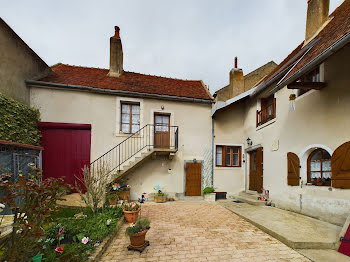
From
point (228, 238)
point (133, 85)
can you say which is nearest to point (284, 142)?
point (228, 238)

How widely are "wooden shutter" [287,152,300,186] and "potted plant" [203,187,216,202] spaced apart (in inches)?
124

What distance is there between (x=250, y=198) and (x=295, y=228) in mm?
3356

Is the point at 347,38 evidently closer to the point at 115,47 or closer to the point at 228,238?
the point at 228,238

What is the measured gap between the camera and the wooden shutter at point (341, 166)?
14.3ft

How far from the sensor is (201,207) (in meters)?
6.83

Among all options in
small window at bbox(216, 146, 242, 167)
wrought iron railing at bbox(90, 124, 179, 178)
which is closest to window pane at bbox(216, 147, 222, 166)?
small window at bbox(216, 146, 242, 167)

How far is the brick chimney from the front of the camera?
8.54 metres

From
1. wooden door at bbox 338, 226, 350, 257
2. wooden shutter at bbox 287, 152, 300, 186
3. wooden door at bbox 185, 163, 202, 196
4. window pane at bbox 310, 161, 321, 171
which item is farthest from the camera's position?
wooden door at bbox 185, 163, 202, 196

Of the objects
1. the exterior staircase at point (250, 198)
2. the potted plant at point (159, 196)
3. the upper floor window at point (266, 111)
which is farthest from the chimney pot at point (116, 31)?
the exterior staircase at point (250, 198)

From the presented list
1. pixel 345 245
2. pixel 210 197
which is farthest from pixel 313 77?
pixel 210 197

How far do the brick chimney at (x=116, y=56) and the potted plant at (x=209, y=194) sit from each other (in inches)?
277

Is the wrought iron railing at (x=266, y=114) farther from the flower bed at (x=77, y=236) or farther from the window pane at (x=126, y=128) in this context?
the flower bed at (x=77, y=236)

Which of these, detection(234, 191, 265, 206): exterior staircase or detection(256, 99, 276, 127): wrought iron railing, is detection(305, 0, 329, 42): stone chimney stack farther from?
detection(234, 191, 265, 206): exterior staircase

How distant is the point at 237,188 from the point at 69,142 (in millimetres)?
7926
